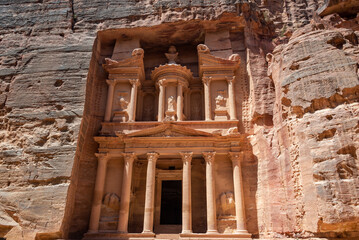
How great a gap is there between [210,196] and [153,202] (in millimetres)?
2158

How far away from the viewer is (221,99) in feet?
44.7

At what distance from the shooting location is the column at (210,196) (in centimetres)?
1107

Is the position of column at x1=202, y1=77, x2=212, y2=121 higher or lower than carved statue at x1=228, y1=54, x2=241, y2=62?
lower

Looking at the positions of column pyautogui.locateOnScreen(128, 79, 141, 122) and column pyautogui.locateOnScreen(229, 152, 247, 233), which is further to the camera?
column pyautogui.locateOnScreen(128, 79, 141, 122)

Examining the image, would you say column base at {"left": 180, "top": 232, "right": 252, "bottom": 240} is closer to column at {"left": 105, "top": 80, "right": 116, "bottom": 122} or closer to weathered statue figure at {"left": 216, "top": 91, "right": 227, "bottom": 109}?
weathered statue figure at {"left": 216, "top": 91, "right": 227, "bottom": 109}

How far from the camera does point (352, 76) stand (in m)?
9.20

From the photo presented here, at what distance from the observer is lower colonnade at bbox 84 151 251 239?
430 inches

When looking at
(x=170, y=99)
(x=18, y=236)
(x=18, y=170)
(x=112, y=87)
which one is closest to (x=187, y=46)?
(x=170, y=99)

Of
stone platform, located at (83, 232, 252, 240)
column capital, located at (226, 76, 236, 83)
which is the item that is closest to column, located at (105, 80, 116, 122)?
stone platform, located at (83, 232, 252, 240)

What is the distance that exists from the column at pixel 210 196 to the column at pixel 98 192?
13.3 feet

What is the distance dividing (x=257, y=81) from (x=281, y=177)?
4.40 meters

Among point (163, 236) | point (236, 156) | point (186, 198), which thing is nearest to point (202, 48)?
point (236, 156)

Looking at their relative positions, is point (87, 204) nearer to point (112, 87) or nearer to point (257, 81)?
point (112, 87)

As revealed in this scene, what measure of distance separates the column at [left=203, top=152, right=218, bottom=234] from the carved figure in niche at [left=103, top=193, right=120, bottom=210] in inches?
136
